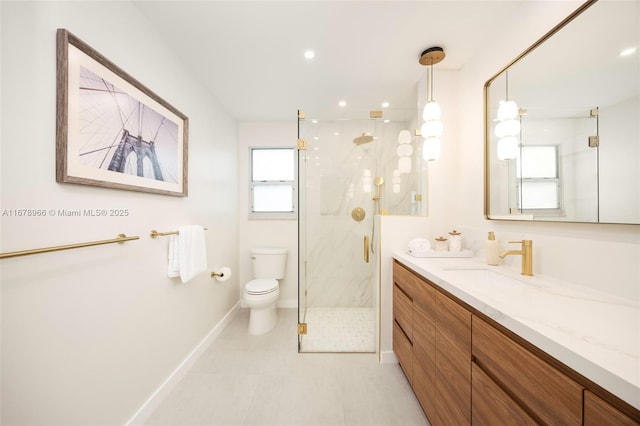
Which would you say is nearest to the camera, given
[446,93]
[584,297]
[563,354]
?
[563,354]

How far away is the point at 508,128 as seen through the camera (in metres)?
1.32

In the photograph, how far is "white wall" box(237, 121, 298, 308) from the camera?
287 centimetres

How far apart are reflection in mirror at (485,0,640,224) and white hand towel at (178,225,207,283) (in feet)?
6.84

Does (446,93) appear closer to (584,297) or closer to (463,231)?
(463,231)

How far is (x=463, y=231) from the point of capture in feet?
5.76

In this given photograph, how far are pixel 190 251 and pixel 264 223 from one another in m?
1.31

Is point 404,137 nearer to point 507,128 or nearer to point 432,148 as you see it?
point 432,148

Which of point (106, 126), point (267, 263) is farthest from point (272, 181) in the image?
point (106, 126)

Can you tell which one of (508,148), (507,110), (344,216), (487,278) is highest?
(507,110)

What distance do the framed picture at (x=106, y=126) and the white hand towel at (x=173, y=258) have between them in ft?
1.10

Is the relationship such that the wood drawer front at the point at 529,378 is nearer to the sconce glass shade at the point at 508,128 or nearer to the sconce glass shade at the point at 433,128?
the sconce glass shade at the point at 508,128

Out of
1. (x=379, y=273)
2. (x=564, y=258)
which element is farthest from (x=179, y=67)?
(x=564, y=258)

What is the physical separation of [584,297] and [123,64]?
2.35 metres

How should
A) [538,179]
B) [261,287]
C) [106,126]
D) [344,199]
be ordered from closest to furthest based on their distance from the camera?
[106,126] → [538,179] → [344,199] → [261,287]
